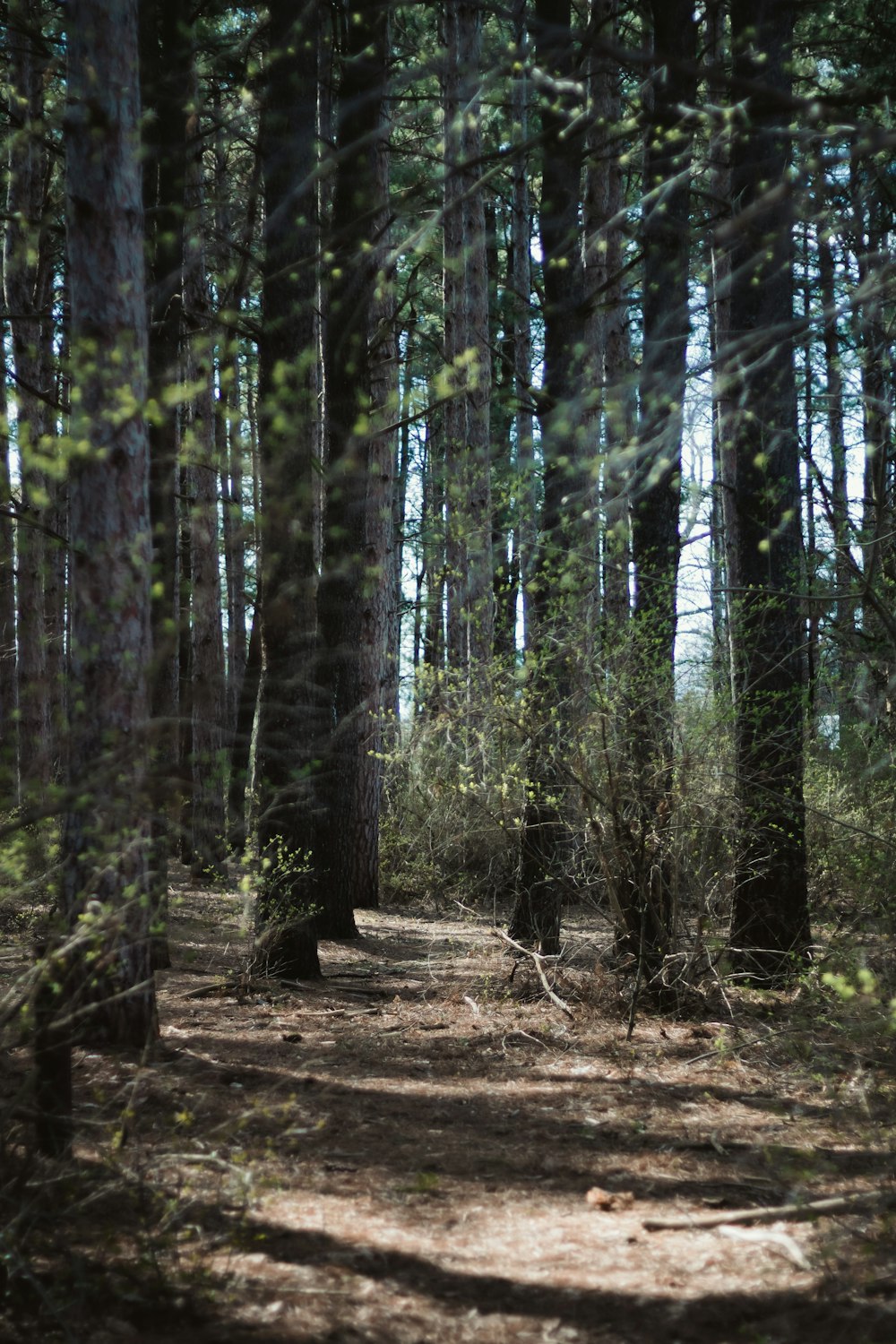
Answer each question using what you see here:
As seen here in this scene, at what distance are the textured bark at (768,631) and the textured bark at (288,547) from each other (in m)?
3.00

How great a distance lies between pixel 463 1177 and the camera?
4.42 metres

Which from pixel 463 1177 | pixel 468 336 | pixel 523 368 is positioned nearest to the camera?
pixel 463 1177

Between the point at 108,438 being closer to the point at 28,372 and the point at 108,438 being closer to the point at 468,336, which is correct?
the point at 28,372

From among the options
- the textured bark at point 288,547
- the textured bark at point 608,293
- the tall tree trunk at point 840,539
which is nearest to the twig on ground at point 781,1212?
the tall tree trunk at point 840,539

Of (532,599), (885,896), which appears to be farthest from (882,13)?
(885,896)

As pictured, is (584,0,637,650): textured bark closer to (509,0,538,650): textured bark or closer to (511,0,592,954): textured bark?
(511,0,592,954): textured bark

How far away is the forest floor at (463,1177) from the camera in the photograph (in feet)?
10.3

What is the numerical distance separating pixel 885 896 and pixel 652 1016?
192 cm

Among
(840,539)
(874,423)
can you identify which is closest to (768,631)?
(874,423)

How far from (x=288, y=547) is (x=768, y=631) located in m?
3.52

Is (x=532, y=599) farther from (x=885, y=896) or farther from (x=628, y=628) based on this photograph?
(x=885, y=896)

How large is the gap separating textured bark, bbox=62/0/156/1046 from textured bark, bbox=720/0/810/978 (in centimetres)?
372

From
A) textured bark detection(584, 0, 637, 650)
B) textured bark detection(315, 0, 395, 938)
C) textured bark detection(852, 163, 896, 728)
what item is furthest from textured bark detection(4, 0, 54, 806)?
textured bark detection(852, 163, 896, 728)

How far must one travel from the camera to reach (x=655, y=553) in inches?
329
